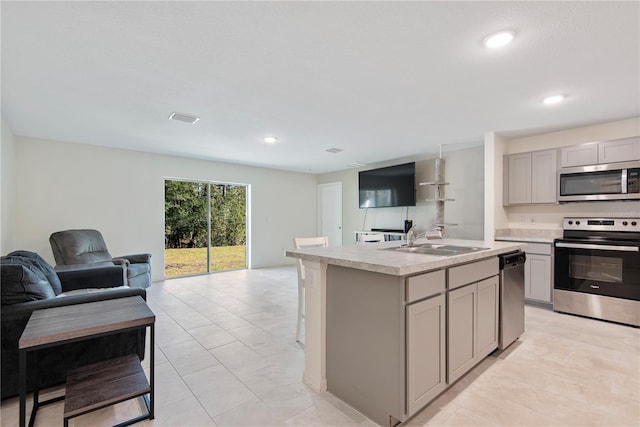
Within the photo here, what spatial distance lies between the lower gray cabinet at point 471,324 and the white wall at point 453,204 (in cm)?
285

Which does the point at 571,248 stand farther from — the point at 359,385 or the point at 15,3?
the point at 15,3

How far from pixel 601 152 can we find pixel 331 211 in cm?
520

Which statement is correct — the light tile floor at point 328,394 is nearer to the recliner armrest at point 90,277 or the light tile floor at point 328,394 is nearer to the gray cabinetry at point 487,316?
the gray cabinetry at point 487,316

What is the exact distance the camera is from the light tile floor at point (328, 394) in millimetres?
1767

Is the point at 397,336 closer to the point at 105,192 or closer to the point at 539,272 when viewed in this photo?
the point at 539,272

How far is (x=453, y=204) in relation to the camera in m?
5.30

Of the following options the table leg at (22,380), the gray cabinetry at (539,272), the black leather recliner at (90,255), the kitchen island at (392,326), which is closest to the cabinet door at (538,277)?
the gray cabinetry at (539,272)

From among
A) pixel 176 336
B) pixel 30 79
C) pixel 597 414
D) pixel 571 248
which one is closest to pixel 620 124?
pixel 571 248

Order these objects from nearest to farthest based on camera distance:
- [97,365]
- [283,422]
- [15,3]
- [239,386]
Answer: [15,3]
[283,422]
[97,365]
[239,386]

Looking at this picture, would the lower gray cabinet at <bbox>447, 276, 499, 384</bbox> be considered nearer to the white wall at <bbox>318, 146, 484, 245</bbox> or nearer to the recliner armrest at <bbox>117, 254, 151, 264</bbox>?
the white wall at <bbox>318, 146, 484, 245</bbox>

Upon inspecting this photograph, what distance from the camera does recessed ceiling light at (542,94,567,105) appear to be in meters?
2.88

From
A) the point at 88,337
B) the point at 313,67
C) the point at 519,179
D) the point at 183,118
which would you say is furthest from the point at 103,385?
the point at 519,179

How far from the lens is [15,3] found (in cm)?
162

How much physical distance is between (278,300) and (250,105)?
103 inches
